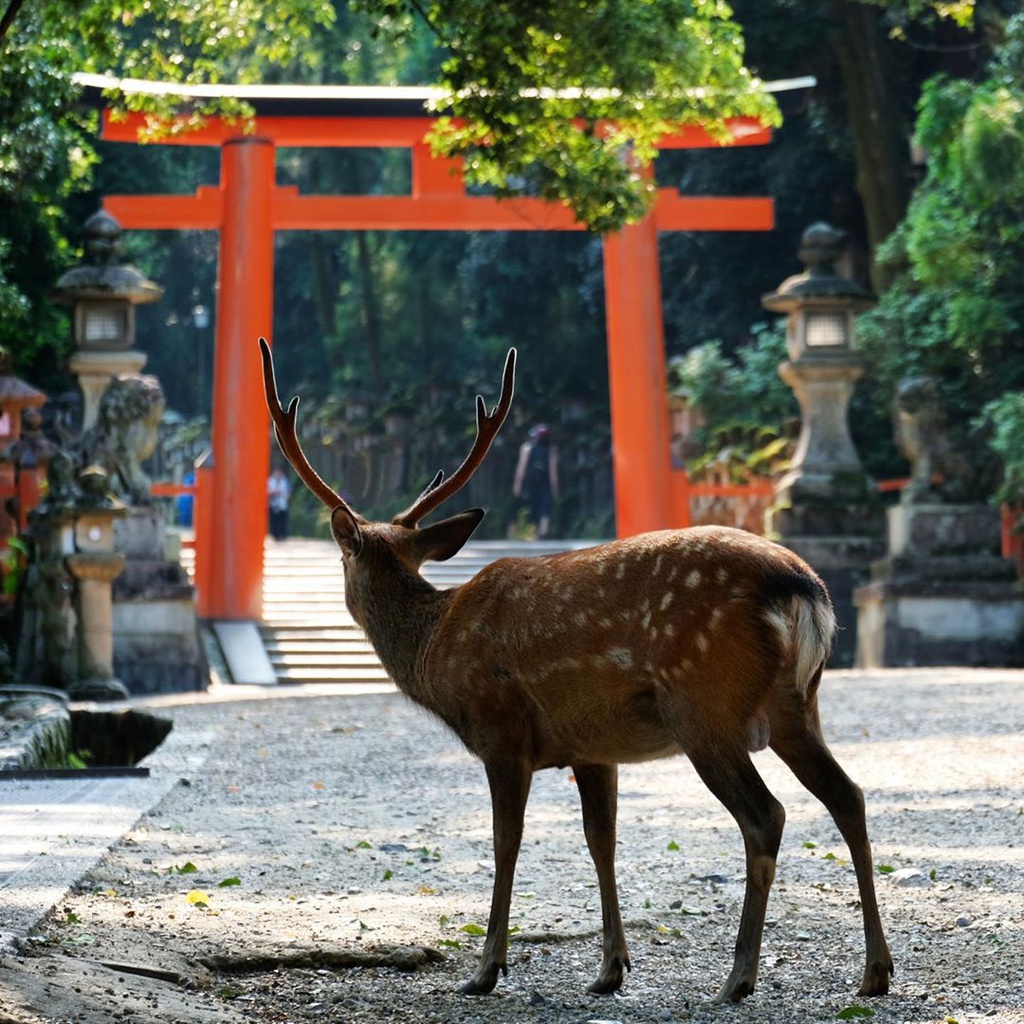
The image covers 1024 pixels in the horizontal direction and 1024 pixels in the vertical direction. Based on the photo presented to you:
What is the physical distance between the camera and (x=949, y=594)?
16.6 meters

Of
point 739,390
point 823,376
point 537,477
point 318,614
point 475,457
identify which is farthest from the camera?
point 537,477

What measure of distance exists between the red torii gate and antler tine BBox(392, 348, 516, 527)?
509 inches

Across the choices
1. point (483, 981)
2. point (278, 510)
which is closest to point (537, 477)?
point (278, 510)

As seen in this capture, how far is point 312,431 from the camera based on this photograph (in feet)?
109

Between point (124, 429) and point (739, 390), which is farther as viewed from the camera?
point (739, 390)

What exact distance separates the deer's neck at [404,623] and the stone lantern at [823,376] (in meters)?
13.2

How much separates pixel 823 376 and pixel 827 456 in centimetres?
81

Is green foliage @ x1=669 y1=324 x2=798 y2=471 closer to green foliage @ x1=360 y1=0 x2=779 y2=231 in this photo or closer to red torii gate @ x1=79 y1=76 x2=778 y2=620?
red torii gate @ x1=79 y1=76 x2=778 y2=620

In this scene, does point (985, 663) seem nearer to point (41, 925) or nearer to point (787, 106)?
point (787, 106)

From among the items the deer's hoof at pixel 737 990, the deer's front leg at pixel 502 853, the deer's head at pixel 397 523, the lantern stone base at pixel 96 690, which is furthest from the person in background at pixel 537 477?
the deer's hoof at pixel 737 990

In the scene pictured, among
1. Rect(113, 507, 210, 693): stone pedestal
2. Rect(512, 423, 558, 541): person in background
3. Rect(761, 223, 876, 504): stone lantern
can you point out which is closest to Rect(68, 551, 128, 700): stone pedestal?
Rect(113, 507, 210, 693): stone pedestal

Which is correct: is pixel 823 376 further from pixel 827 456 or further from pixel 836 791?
→ pixel 836 791

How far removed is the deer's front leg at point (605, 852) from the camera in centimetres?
479

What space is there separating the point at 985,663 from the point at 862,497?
2.34 metres
